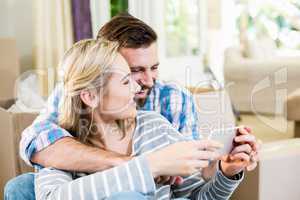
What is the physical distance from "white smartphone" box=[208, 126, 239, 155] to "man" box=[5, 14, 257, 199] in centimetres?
2

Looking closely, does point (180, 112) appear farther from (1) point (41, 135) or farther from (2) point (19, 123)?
(2) point (19, 123)

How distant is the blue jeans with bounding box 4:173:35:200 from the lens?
103cm

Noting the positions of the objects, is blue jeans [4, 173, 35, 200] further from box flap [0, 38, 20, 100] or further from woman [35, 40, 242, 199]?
box flap [0, 38, 20, 100]

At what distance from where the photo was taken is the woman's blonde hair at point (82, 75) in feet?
3.38

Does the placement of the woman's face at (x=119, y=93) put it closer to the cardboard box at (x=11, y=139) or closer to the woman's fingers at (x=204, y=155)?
the woman's fingers at (x=204, y=155)

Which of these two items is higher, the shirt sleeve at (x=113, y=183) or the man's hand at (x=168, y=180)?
the shirt sleeve at (x=113, y=183)

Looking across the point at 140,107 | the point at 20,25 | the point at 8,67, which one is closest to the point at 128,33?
the point at 140,107

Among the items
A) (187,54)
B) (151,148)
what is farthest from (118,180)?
(187,54)

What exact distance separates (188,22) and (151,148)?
477cm

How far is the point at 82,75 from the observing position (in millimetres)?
1035

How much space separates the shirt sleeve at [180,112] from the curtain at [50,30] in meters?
1.85

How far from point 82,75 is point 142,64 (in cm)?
23

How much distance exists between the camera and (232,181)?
3.55 feet

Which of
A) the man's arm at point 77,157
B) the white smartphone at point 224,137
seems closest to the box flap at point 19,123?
the man's arm at point 77,157
